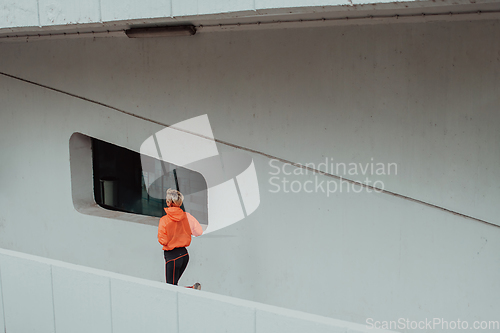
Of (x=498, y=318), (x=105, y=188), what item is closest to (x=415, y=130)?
(x=498, y=318)

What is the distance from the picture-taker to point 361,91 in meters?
3.98

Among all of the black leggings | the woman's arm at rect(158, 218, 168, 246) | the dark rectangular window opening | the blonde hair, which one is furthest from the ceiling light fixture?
the dark rectangular window opening

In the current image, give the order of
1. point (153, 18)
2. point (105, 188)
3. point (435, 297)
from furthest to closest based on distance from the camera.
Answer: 1. point (105, 188)
2. point (435, 297)
3. point (153, 18)

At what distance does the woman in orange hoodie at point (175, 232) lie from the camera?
426 cm

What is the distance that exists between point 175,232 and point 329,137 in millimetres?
1902

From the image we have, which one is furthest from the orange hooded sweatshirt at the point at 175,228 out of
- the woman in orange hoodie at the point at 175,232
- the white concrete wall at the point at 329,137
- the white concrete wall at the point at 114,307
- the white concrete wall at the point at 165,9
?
the white concrete wall at the point at 165,9

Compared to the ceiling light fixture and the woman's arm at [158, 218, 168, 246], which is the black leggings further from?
the ceiling light fixture

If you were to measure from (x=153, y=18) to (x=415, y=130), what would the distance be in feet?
8.39

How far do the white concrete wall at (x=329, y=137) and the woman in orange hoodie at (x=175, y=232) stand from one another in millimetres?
586

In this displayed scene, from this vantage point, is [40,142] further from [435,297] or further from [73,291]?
[435,297]

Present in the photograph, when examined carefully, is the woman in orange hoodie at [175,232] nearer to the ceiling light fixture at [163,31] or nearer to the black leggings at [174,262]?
the black leggings at [174,262]

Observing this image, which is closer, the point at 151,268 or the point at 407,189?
the point at 407,189

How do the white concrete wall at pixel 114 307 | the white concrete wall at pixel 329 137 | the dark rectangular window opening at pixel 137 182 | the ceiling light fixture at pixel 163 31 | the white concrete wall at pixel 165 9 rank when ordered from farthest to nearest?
1. the dark rectangular window opening at pixel 137 182
2. the ceiling light fixture at pixel 163 31
3. the white concrete wall at pixel 329 137
4. the white concrete wall at pixel 165 9
5. the white concrete wall at pixel 114 307

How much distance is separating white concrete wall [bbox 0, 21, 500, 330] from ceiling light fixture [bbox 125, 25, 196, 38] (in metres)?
0.11
